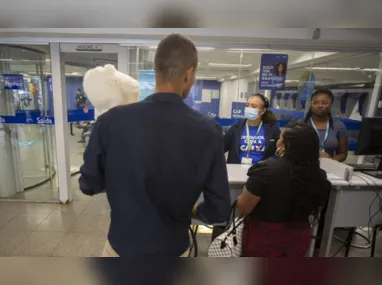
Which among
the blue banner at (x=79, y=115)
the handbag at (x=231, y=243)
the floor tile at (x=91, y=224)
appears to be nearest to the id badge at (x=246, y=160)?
the handbag at (x=231, y=243)

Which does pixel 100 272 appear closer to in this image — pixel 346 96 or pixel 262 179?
pixel 262 179

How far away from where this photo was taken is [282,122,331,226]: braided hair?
126cm

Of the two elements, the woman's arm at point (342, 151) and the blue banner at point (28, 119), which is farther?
the blue banner at point (28, 119)

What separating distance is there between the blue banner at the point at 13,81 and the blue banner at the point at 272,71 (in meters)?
3.33

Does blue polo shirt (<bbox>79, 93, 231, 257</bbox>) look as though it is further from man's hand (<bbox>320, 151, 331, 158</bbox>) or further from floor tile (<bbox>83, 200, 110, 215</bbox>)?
floor tile (<bbox>83, 200, 110, 215</bbox>)

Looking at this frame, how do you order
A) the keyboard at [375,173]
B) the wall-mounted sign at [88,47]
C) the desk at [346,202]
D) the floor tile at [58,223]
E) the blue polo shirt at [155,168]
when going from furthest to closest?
the wall-mounted sign at [88,47] → the floor tile at [58,223] → the keyboard at [375,173] → the desk at [346,202] → the blue polo shirt at [155,168]

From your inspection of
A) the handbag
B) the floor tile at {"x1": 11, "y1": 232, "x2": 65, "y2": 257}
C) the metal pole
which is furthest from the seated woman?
the metal pole

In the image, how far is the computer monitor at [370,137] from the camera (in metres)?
2.10

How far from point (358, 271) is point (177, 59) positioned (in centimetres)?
80

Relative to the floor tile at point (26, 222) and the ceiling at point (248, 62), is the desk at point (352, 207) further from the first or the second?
the floor tile at point (26, 222)

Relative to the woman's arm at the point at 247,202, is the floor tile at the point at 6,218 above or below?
below

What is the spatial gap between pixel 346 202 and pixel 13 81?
13.8 feet

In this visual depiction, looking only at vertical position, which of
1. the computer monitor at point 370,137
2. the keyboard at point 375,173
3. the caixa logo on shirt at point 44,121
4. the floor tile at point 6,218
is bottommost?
the floor tile at point 6,218

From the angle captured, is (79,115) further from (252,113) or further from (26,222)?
(252,113)
